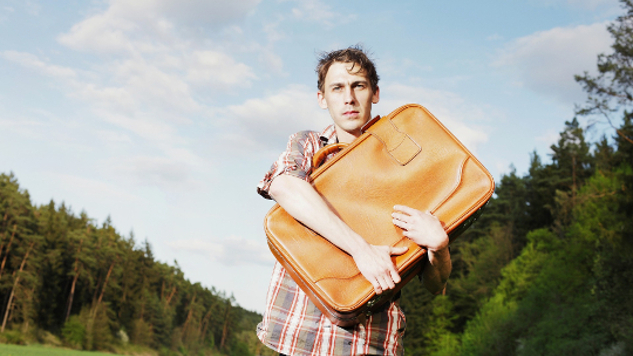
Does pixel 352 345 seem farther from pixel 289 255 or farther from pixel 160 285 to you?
pixel 160 285

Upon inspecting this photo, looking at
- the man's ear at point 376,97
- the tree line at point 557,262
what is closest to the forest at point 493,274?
the tree line at point 557,262

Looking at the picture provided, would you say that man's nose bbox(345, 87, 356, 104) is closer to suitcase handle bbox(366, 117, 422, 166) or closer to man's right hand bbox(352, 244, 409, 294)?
suitcase handle bbox(366, 117, 422, 166)

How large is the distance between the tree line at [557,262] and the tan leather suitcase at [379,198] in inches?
971

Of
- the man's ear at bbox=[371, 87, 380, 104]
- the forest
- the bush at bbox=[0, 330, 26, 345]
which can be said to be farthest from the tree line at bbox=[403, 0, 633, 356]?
the bush at bbox=[0, 330, 26, 345]

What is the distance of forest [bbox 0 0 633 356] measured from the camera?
90.6 ft

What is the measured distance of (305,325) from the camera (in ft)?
7.29

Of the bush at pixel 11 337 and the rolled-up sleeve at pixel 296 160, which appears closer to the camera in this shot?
the rolled-up sleeve at pixel 296 160

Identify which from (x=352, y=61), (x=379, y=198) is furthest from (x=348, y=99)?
(x=379, y=198)

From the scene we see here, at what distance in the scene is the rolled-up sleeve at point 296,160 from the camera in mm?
2218

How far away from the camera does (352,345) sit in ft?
7.20

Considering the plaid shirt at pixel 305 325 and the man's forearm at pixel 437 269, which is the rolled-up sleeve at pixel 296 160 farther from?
the man's forearm at pixel 437 269

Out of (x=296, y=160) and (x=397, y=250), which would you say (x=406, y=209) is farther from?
(x=296, y=160)

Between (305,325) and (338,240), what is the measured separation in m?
0.47

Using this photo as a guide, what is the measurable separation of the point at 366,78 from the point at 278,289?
1.13m
